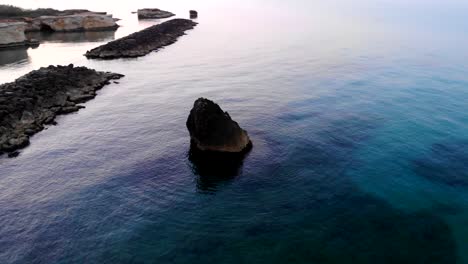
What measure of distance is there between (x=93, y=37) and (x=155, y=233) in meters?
134

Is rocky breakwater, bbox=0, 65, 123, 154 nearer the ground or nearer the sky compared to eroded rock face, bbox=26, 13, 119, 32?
nearer the ground

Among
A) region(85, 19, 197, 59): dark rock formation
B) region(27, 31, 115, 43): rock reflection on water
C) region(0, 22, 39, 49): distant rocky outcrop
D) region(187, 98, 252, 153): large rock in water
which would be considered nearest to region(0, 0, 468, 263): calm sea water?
region(187, 98, 252, 153): large rock in water

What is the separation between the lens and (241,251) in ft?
109

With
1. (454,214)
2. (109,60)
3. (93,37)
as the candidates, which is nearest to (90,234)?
(454,214)

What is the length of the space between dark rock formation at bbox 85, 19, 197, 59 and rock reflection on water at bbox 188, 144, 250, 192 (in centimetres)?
7378

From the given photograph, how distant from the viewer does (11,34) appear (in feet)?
419

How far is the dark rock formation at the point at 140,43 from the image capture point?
11449 cm

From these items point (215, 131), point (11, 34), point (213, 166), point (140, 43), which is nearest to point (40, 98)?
point (215, 131)

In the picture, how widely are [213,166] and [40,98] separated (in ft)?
132

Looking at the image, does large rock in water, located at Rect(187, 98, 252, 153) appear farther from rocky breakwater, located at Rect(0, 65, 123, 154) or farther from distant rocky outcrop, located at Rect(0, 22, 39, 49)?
distant rocky outcrop, located at Rect(0, 22, 39, 49)

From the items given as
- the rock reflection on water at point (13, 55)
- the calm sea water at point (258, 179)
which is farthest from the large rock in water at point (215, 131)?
the rock reflection on water at point (13, 55)

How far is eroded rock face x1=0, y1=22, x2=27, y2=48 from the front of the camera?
125125 millimetres

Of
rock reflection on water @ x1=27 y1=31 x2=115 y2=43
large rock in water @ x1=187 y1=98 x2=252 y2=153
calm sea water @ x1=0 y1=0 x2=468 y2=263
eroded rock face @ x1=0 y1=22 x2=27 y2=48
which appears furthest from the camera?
rock reflection on water @ x1=27 y1=31 x2=115 y2=43

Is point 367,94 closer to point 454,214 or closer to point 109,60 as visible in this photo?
point 454,214
